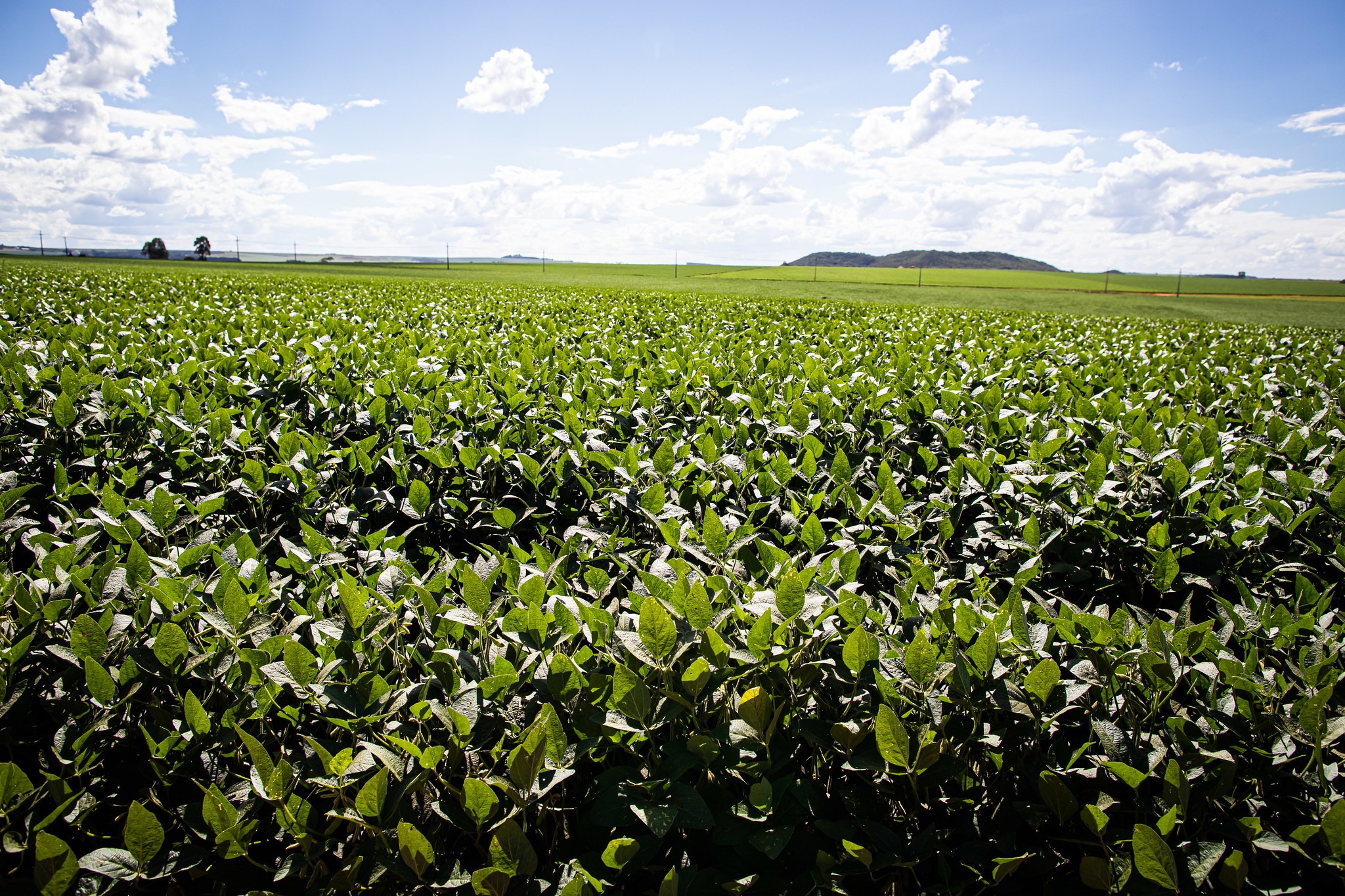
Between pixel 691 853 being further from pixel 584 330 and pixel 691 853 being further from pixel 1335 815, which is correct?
pixel 584 330

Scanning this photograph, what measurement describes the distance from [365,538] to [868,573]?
210 centimetres

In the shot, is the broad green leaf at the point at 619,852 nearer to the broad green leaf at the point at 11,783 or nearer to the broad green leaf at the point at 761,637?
the broad green leaf at the point at 761,637

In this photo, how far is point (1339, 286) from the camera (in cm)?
9200

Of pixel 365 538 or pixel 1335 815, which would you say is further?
pixel 365 538

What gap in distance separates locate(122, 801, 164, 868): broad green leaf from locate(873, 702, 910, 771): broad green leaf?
4.97 feet

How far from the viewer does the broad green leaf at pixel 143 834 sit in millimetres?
1303

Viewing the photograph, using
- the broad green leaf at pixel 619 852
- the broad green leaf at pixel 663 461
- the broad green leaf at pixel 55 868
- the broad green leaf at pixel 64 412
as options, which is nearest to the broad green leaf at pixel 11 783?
the broad green leaf at pixel 55 868

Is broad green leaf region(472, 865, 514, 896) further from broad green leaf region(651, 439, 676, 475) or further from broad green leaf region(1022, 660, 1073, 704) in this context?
broad green leaf region(651, 439, 676, 475)

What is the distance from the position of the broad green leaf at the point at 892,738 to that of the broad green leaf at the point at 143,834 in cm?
151

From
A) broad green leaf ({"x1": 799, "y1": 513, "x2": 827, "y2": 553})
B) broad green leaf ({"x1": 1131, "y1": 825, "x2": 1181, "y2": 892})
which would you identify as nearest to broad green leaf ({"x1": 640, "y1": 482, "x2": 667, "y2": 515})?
broad green leaf ({"x1": 799, "y1": 513, "x2": 827, "y2": 553})

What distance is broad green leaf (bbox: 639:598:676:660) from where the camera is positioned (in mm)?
1562

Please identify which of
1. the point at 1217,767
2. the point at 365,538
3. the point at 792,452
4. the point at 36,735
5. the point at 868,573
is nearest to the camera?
the point at 1217,767

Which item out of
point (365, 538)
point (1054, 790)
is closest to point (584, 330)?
point (365, 538)

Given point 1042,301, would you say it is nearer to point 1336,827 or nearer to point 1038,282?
point 1336,827
